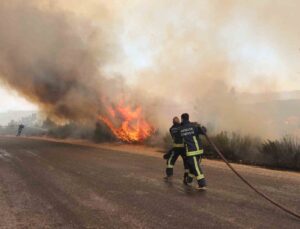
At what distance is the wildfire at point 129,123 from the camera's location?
2141cm

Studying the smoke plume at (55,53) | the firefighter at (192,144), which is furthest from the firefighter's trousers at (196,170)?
the smoke plume at (55,53)

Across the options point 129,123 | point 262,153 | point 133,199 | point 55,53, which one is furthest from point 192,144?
point 55,53

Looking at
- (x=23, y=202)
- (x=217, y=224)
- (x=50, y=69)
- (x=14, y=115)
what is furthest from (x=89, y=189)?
(x=14, y=115)

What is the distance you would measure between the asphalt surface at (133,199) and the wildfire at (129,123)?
1064 centimetres

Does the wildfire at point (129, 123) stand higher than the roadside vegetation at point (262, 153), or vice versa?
the wildfire at point (129, 123)

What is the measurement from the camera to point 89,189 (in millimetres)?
7566

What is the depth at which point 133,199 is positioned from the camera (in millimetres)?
6660

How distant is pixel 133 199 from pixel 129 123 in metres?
14.9

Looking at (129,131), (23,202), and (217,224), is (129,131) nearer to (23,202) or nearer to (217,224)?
(23,202)

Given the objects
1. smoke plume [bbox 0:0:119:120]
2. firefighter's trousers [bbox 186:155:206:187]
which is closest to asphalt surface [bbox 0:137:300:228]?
firefighter's trousers [bbox 186:155:206:187]

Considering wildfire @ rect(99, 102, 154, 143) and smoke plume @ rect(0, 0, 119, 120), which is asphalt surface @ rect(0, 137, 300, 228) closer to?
wildfire @ rect(99, 102, 154, 143)

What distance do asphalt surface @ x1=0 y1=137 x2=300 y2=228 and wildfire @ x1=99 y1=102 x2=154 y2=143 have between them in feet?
34.9

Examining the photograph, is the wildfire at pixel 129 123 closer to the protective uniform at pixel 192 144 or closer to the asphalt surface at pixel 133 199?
the asphalt surface at pixel 133 199

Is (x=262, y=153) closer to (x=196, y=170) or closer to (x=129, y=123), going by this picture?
(x=196, y=170)
